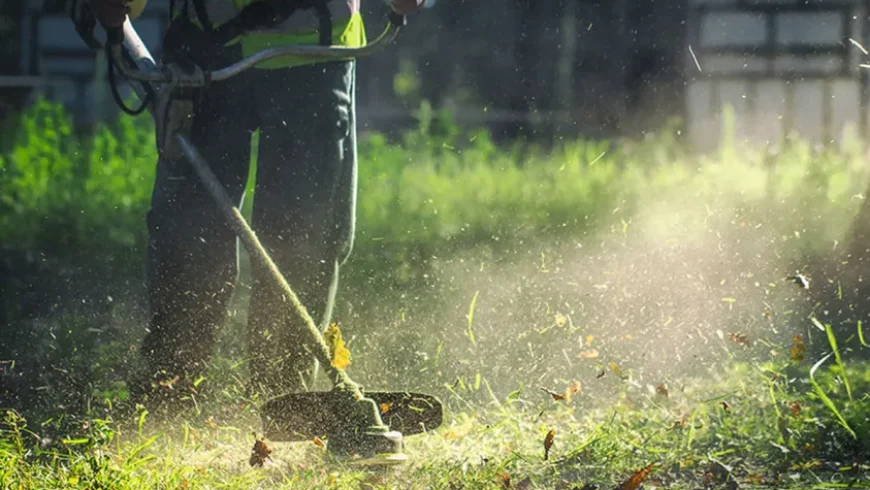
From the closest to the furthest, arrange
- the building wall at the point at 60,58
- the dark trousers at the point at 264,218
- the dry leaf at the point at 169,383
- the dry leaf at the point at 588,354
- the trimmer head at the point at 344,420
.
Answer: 1. the trimmer head at the point at 344,420
2. the dark trousers at the point at 264,218
3. the dry leaf at the point at 169,383
4. the dry leaf at the point at 588,354
5. the building wall at the point at 60,58

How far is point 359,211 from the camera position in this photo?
677 centimetres

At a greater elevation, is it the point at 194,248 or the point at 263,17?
the point at 263,17

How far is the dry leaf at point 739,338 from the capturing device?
15.9 ft

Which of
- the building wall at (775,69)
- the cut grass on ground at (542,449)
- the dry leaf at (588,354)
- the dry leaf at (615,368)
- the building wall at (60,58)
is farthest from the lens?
the building wall at (60,58)

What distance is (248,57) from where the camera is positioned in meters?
3.98

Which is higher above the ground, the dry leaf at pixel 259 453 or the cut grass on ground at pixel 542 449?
the dry leaf at pixel 259 453

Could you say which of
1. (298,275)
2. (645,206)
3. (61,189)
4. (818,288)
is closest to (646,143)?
(645,206)

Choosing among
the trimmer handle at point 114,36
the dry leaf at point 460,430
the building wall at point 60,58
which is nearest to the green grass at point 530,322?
the dry leaf at point 460,430

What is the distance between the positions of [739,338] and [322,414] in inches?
68.3

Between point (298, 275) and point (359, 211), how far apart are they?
2438 mm

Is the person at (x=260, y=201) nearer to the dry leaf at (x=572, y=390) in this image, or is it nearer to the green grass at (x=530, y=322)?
the green grass at (x=530, y=322)

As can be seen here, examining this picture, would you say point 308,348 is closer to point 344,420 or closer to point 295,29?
point 344,420

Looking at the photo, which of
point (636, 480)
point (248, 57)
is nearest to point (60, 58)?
point (248, 57)

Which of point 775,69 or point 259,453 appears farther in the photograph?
point 775,69
